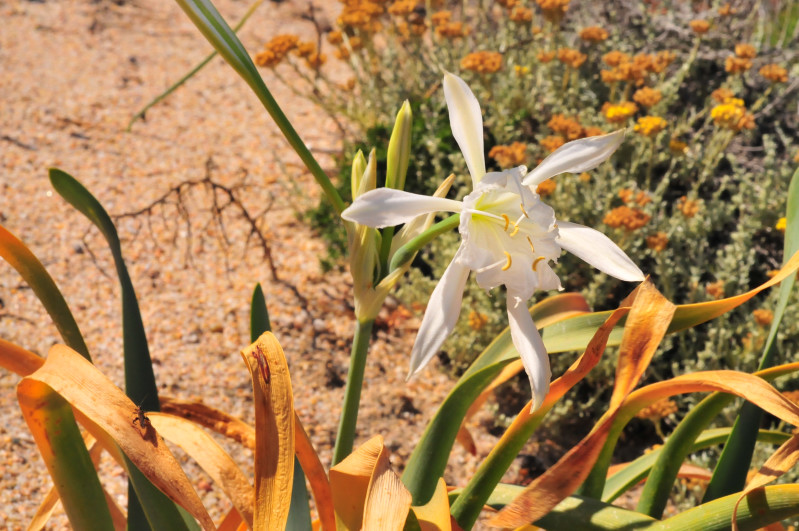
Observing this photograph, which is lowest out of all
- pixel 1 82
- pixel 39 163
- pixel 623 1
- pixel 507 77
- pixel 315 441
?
pixel 315 441

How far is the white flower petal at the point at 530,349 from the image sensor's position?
2.77ft

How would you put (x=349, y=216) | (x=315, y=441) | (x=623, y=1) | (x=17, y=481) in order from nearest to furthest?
(x=349, y=216), (x=17, y=481), (x=315, y=441), (x=623, y=1)

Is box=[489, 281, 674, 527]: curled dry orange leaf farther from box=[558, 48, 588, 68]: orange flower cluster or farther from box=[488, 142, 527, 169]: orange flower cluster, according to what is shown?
box=[558, 48, 588, 68]: orange flower cluster

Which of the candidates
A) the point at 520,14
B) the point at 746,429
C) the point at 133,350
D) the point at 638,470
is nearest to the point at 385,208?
the point at 133,350

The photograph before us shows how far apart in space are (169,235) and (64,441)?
5.97 feet

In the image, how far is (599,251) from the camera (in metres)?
0.93

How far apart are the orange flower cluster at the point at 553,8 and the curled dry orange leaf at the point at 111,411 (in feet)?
7.79

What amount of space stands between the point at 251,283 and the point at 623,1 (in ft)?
7.88

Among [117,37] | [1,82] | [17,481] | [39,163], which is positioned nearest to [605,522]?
[17,481]

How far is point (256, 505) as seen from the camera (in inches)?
37.1

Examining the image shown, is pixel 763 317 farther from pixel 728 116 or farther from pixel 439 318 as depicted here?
Result: pixel 439 318

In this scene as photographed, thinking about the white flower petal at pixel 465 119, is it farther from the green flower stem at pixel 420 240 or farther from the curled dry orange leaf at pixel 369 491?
the curled dry orange leaf at pixel 369 491

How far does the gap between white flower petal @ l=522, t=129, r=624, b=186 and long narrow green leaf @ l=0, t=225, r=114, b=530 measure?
0.71 metres

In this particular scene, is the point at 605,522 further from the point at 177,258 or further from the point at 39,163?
the point at 39,163
